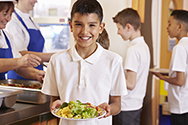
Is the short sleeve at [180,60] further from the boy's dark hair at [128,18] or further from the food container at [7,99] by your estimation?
the food container at [7,99]

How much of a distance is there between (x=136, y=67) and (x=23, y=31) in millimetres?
1059

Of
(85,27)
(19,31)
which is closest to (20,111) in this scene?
(85,27)

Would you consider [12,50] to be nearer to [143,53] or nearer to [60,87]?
[60,87]

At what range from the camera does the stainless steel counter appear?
124cm

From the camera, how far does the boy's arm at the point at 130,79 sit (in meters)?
1.96

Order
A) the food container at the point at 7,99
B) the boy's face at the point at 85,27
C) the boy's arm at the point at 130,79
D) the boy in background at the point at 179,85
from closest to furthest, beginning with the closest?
the boy's face at the point at 85,27
the food container at the point at 7,99
the boy's arm at the point at 130,79
the boy in background at the point at 179,85

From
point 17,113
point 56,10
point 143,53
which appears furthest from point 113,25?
Answer: point 17,113

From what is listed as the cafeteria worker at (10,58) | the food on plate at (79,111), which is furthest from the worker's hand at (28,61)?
the food on plate at (79,111)

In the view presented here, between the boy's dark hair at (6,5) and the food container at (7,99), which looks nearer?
the food container at (7,99)

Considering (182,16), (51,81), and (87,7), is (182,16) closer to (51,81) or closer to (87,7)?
(87,7)

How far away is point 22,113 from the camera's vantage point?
134 cm

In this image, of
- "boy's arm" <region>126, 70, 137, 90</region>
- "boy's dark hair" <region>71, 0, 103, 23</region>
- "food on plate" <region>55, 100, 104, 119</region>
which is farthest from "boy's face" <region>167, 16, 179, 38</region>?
"food on plate" <region>55, 100, 104, 119</region>

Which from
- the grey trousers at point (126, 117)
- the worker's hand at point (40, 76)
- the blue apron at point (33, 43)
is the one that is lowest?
the grey trousers at point (126, 117)

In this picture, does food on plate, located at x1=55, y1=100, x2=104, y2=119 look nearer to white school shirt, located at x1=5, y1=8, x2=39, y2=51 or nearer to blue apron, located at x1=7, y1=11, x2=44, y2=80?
white school shirt, located at x1=5, y1=8, x2=39, y2=51
